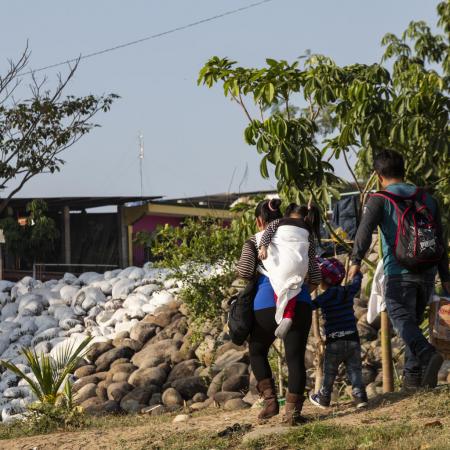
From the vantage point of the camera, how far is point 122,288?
21.4 m

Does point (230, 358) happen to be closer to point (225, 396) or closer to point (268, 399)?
point (225, 396)

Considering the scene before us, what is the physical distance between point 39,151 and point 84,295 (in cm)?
521

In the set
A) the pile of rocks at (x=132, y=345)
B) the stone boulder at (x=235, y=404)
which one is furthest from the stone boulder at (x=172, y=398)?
the stone boulder at (x=235, y=404)

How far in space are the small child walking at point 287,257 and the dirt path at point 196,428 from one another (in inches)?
31.4

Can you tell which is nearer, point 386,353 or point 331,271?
point 331,271

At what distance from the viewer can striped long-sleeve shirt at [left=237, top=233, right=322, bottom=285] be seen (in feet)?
22.6

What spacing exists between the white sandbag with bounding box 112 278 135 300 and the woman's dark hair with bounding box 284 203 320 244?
14.1 metres

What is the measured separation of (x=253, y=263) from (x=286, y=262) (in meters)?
0.23

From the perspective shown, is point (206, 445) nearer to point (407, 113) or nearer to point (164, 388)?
point (407, 113)

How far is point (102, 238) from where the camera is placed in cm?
3080

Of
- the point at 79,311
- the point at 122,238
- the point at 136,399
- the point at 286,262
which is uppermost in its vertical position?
the point at 122,238

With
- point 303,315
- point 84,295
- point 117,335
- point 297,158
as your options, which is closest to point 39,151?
point 84,295

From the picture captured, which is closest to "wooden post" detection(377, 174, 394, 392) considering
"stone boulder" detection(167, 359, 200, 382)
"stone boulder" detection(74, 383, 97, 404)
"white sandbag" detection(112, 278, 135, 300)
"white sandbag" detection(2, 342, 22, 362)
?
"stone boulder" detection(167, 359, 200, 382)

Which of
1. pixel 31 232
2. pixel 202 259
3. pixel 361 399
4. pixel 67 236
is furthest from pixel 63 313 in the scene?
pixel 361 399
